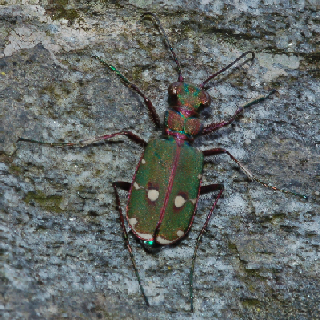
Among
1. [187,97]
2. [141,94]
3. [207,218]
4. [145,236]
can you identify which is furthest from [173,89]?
[145,236]

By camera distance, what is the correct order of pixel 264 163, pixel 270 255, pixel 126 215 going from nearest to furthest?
pixel 126 215 < pixel 270 255 < pixel 264 163

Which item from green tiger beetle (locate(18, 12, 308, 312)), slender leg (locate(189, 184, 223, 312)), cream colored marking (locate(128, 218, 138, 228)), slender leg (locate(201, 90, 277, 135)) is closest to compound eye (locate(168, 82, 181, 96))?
green tiger beetle (locate(18, 12, 308, 312))

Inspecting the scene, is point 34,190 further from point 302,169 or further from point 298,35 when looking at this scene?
point 298,35

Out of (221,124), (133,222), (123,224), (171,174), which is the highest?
(221,124)

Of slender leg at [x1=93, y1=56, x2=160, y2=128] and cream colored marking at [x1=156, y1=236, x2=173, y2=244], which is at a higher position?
slender leg at [x1=93, y1=56, x2=160, y2=128]

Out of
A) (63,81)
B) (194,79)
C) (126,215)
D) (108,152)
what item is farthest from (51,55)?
(126,215)

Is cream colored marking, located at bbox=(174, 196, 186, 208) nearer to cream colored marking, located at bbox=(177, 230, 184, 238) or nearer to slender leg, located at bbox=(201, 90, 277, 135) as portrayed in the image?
cream colored marking, located at bbox=(177, 230, 184, 238)

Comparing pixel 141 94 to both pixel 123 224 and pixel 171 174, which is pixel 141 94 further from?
pixel 123 224
